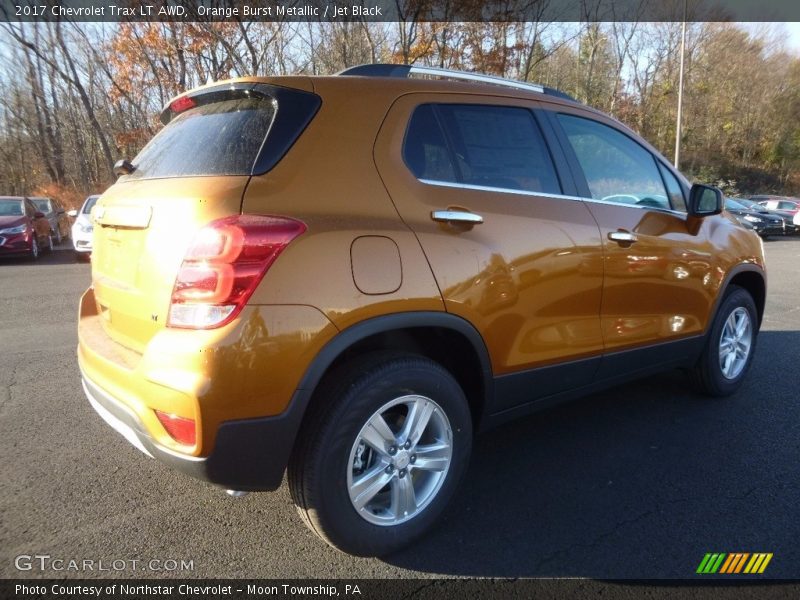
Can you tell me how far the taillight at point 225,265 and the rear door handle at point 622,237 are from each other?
188 centimetres

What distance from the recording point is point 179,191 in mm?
2199

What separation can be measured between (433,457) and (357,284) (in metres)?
0.89

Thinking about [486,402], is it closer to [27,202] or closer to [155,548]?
[155,548]

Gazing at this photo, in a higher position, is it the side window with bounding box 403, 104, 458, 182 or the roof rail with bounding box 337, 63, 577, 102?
the roof rail with bounding box 337, 63, 577, 102

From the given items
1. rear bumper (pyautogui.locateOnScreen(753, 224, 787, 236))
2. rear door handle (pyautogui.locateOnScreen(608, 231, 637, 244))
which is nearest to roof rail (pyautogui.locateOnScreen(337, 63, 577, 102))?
rear door handle (pyautogui.locateOnScreen(608, 231, 637, 244))

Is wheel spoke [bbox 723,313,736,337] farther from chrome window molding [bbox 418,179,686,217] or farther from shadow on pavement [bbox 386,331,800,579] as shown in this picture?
chrome window molding [bbox 418,179,686,217]

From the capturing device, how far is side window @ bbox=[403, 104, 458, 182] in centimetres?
247

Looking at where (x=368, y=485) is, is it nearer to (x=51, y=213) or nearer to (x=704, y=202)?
(x=704, y=202)

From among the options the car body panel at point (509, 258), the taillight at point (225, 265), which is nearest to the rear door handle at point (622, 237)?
the car body panel at point (509, 258)

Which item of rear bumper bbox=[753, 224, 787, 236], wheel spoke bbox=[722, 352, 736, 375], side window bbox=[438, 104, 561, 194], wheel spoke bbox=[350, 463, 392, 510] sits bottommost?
rear bumper bbox=[753, 224, 787, 236]

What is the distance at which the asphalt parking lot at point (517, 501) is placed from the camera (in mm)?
2400

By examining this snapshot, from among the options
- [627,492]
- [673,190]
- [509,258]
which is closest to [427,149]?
[509,258]

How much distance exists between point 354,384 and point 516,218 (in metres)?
1.13

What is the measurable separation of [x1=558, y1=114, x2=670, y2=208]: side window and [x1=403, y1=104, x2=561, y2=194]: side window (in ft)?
1.03
